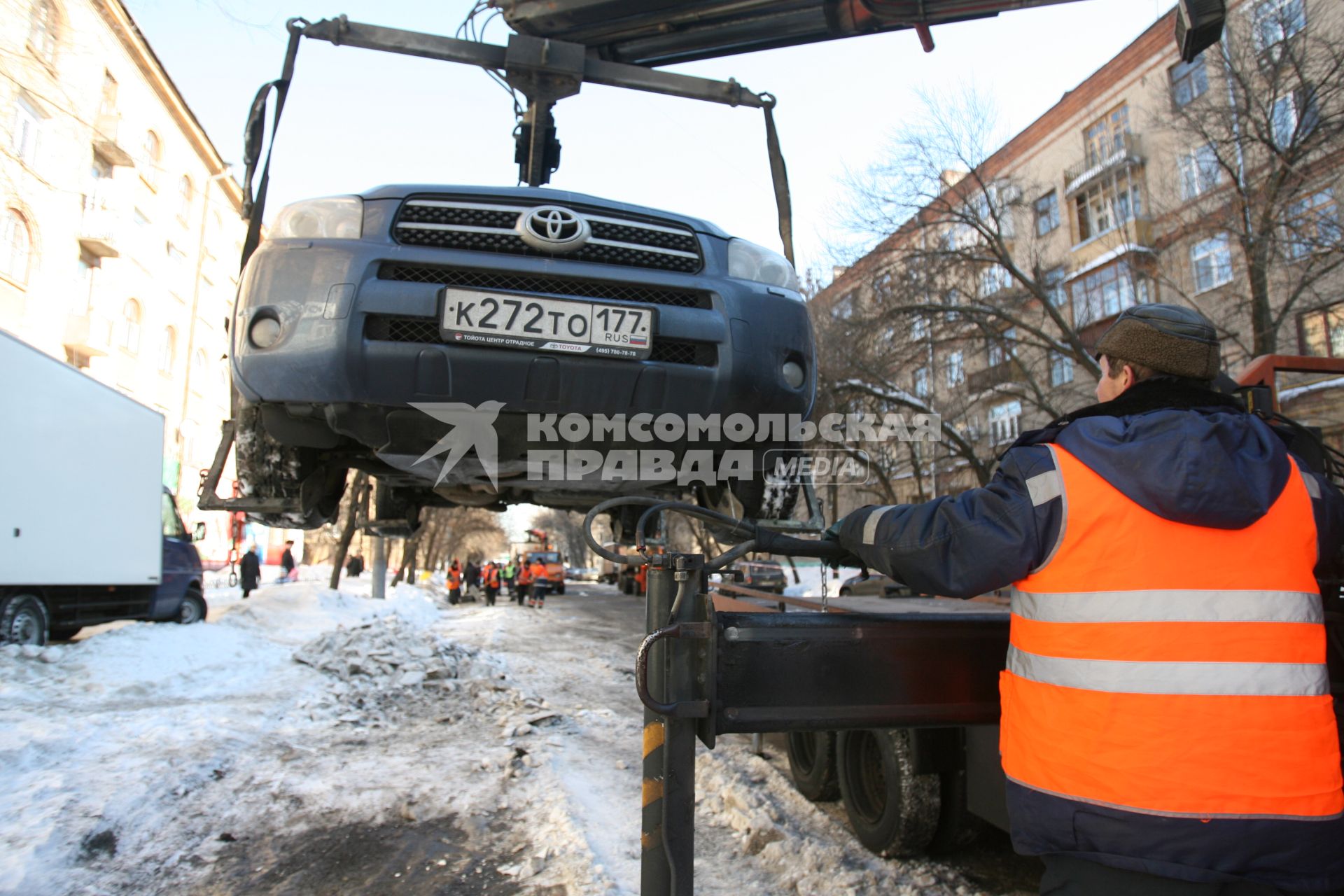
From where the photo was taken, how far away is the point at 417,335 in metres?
2.40

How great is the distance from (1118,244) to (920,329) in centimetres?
482

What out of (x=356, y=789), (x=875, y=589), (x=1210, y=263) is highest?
(x=1210, y=263)

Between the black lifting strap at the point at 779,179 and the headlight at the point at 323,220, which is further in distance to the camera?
the black lifting strap at the point at 779,179

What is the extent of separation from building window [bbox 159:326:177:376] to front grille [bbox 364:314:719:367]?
2527 cm

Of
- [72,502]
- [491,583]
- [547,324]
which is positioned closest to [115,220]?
[491,583]

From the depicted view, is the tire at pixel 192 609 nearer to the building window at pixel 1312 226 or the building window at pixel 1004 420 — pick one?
the building window at pixel 1312 226

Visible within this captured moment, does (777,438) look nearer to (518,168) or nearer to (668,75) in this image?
(668,75)

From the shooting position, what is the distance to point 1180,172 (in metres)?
12.9

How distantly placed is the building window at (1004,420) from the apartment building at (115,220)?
17.4 metres

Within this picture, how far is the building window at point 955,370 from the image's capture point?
17141 mm

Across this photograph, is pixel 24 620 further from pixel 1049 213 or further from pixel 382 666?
pixel 1049 213

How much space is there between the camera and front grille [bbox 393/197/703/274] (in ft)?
8.35

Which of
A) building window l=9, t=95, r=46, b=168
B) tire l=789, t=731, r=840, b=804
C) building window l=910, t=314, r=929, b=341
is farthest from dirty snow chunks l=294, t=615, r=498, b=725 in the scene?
building window l=910, t=314, r=929, b=341

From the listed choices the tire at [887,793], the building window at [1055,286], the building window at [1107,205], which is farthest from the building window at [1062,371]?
the tire at [887,793]
